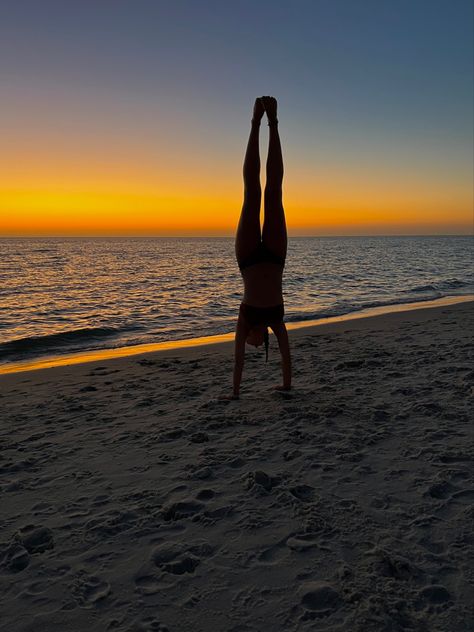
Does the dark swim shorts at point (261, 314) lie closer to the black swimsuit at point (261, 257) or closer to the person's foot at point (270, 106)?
the black swimsuit at point (261, 257)

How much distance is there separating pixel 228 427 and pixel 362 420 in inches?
61.1

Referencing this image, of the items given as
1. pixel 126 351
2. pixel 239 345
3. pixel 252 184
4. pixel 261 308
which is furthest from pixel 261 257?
pixel 126 351

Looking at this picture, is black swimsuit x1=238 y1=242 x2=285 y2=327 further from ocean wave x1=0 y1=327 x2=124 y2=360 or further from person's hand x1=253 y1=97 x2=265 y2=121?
ocean wave x1=0 y1=327 x2=124 y2=360

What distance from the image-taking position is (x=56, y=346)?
468 inches

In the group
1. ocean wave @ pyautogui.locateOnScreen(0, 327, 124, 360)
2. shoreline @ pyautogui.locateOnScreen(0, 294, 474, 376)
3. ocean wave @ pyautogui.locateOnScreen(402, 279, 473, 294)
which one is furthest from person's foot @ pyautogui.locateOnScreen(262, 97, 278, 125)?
ocean wave @ pyautogui.locateOnScreen(402, 279, 473, 294)

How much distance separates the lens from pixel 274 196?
549 centimetres

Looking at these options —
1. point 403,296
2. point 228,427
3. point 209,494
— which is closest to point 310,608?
point 209,494

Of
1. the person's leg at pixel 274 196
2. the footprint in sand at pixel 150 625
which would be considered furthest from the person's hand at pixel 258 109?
the footprint in sand at pixel 150 625

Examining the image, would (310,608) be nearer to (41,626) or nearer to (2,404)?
(41,626)

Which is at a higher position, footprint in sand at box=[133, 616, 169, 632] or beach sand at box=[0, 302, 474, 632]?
beach sand at box=[0, 302, 474, 632]

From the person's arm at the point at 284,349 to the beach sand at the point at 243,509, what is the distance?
203 mm

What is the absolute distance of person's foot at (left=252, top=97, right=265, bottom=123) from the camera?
541 cm

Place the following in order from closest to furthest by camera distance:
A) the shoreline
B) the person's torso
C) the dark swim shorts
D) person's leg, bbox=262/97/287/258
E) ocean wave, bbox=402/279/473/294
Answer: person's leg, bbox=262/97/287/258
the person's torso
the dark swim shorts
the shoreline
ocean wave, bbox=402/279/473/294

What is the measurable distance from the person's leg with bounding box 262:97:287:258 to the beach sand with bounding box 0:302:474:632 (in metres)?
2.18
